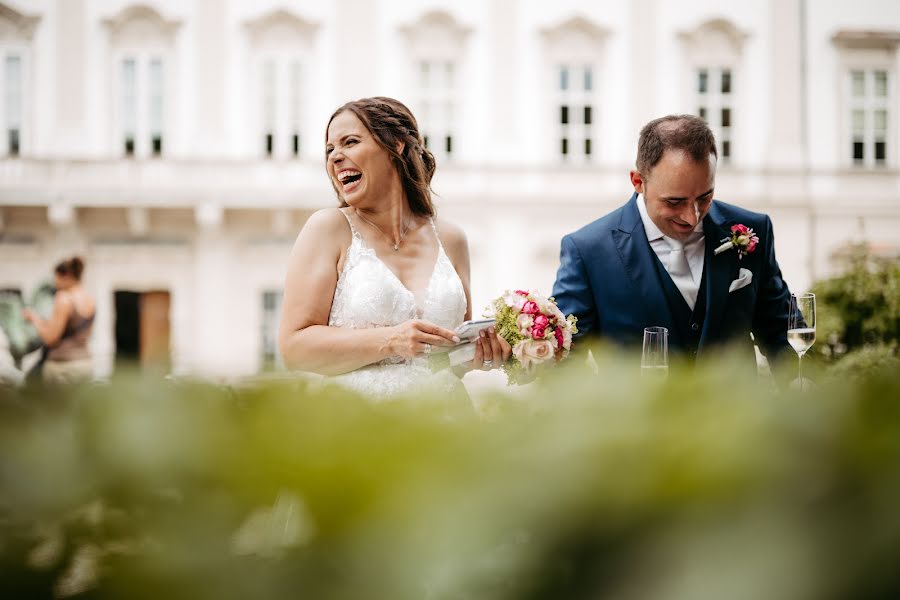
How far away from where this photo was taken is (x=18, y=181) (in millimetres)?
13086

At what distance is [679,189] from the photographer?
236cm

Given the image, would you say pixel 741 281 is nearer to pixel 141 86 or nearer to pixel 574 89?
pixel 574 89

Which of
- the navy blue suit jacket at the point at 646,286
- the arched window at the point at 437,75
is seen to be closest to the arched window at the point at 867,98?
the arched window at the point at 437,75

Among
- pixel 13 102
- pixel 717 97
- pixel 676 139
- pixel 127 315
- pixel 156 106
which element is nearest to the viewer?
pixel 676 139

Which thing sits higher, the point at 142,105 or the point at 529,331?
the point at 142,105

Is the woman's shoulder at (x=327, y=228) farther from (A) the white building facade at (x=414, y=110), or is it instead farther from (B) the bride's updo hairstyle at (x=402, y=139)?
(A) the white building facade at (x=414, y=110)

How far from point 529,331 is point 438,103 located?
1193 cm

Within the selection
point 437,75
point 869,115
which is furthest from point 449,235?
point 869,115

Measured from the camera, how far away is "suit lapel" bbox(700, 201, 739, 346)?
8.22 feet

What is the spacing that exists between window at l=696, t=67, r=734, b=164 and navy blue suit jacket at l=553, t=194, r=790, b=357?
11.9 meters

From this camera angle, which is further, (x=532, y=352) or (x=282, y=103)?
(x=282, y=103)

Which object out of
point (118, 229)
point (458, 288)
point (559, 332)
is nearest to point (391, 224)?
point (458, 288)

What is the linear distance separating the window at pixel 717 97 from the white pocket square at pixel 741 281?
12061 millimetres

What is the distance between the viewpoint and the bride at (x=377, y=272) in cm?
229
